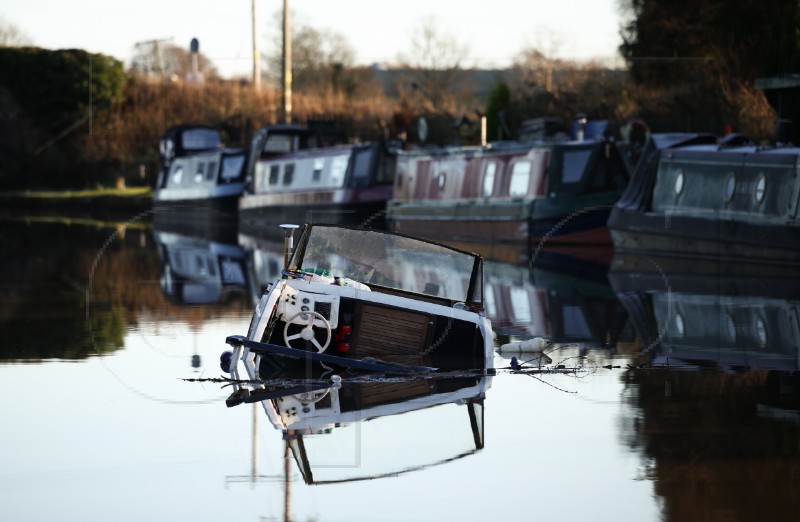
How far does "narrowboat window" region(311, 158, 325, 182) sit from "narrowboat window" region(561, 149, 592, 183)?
11.0 meters

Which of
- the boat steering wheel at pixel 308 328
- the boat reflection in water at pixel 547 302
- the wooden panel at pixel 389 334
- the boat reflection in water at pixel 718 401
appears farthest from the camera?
the boat reflection in water at pixel 547 302

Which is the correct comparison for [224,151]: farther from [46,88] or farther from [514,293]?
[514,293]

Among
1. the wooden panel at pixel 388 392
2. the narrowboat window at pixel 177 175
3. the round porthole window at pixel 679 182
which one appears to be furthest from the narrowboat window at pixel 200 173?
the wooden panel at pixel 388 392

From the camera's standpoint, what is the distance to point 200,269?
25.3 meters

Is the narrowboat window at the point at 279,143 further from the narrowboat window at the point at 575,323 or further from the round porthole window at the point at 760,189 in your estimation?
the narrowboat window at the point at 575,323

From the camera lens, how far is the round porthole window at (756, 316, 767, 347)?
14523mm

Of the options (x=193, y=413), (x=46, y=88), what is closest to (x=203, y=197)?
(x=46, y=88)

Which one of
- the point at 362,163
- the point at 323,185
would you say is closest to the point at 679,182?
the point at 362,163

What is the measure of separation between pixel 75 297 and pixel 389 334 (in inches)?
341

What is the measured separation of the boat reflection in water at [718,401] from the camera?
26.6 feet

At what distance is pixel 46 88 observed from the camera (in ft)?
188

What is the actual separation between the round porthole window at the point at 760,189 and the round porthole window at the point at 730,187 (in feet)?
2.53

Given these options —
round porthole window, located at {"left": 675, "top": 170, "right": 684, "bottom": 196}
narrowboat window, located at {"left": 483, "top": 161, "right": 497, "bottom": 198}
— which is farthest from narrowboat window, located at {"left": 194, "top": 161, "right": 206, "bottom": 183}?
round porthole window, located at {"left": 675, "top": 170, "right": 684, "bottom": 196}

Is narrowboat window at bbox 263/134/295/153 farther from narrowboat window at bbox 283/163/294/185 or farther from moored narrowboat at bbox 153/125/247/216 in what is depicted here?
moored narrowboat at bbox 153/125/247/216
